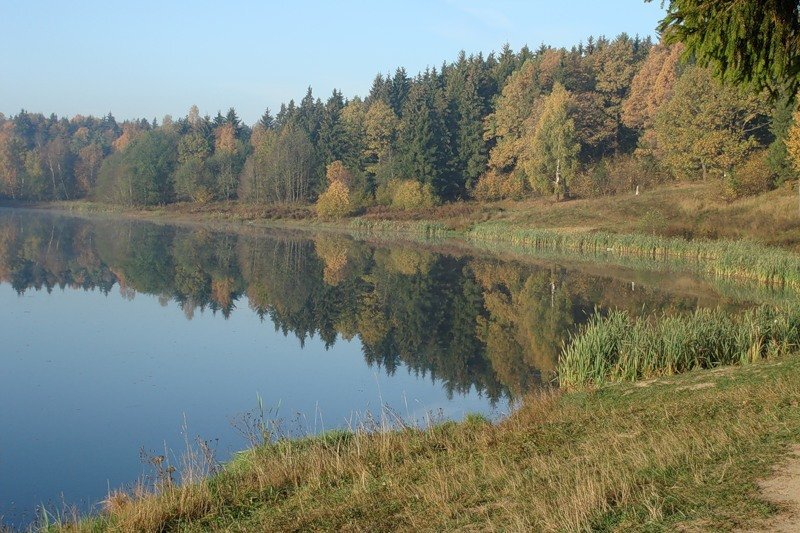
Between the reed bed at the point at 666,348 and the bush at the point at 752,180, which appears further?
the bush at the point at 752,180

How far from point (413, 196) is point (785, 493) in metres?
57.0

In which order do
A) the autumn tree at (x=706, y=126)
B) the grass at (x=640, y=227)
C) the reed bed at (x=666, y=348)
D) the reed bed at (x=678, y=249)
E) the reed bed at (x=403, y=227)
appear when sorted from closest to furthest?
the reed bed at (x=666, y=348) < the reed bed at (x=678, y=249) < the grass at (x=640, y=227) < the autumn tree at (x=706, y=126) < the reed bed at (x=403, y=227)

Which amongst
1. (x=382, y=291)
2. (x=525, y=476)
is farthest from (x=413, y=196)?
(x=525, y=476)

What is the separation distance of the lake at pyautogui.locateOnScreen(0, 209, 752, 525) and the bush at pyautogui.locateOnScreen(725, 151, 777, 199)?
1502 cm

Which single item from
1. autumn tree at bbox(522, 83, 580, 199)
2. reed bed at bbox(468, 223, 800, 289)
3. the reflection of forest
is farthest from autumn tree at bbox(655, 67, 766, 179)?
the reflection of forest

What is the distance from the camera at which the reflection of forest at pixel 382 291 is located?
17578 millimetres

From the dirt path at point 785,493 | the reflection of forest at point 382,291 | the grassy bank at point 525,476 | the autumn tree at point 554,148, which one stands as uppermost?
the autumn tree at point 554,148

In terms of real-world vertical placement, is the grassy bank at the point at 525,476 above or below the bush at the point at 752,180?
below

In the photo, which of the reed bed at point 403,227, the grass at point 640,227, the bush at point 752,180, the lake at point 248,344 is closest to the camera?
the lake at point 248,344

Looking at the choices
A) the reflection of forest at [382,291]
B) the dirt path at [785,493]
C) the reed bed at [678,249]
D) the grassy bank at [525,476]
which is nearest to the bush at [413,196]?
the reed bed at [678,249]

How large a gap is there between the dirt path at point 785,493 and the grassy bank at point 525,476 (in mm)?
102

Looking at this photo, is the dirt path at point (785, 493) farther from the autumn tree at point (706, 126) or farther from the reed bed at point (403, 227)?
the reed bed at point (403, 227)

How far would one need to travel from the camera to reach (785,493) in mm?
5258

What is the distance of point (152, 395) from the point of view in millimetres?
13773
